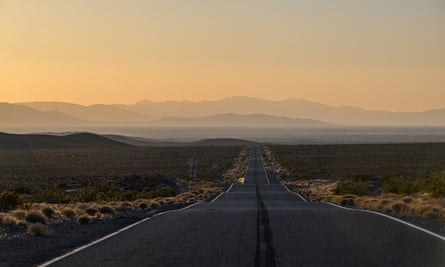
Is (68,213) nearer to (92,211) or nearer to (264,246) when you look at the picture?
(92,211)

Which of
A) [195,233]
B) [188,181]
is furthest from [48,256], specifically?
[188,181]

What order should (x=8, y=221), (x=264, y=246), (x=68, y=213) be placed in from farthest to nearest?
(x=68, y=213) < (x=8, y=221) < (x=264, y=246)

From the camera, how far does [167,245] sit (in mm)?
11406

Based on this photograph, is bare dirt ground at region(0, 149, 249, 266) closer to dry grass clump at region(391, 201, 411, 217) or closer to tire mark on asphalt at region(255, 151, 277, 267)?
tire mark on asphalt at region(255, 151, 277, 267)

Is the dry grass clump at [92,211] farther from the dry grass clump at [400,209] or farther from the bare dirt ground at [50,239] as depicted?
the dry grass clump at [400,209]

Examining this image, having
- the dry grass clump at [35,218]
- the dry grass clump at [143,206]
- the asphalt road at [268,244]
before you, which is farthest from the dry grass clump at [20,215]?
the dry grass clump at [143,206]

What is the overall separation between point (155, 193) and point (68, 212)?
16909mm

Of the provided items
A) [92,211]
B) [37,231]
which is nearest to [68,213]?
[92,211]

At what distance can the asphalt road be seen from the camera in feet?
31.9

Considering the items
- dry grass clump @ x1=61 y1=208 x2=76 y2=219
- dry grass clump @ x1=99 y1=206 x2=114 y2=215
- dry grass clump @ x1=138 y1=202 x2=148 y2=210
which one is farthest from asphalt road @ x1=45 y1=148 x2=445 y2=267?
dry grass clump @ x1=138 y1=202 x2=148 y2=210

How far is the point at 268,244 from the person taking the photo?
11414 millimetres

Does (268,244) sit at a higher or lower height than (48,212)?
higher

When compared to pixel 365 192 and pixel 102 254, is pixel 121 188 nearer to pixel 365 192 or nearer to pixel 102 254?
pixel 365 192

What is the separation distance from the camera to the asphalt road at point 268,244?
9724 mm
